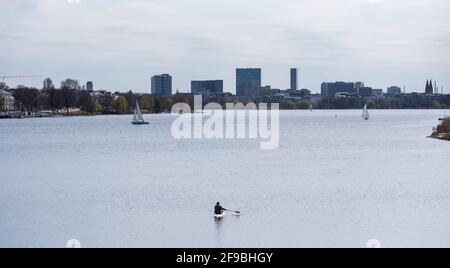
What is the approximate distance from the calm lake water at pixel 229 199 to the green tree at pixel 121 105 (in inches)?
3919

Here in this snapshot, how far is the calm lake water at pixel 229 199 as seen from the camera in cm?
1839

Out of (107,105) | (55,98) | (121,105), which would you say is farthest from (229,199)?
(107,105)

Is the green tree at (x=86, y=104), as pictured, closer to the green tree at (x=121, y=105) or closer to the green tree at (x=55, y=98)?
the green tree at (x=121, y=105)

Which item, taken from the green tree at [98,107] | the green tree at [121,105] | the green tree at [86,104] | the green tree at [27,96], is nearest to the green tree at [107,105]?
the green tree at [121,105]

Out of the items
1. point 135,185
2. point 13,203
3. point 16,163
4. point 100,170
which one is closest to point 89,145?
point 16,163

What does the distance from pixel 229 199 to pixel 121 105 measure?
4860 inches

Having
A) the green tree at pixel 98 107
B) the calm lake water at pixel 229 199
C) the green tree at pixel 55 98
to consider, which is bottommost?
the green tree at pixel 98 107

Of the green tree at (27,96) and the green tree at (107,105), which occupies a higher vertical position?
the green tree at (27,96)

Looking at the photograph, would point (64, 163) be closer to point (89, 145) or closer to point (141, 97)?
point (89, 145)

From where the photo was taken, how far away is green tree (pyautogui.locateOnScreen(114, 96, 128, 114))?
483 ft

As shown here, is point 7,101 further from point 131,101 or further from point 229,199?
point 229,199

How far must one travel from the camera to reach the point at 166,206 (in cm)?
2348

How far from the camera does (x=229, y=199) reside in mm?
25391

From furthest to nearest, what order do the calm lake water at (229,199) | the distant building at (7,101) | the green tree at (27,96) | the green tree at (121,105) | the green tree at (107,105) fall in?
the green tree at (107,105) → the green tree at (121,105) → the distant building at (7,101) → the green tree at (27,96) → the calm lake water at (229,199)
